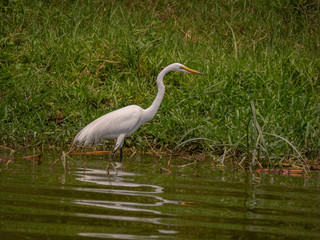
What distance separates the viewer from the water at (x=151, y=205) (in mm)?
2543

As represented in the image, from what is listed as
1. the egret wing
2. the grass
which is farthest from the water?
the egret wing

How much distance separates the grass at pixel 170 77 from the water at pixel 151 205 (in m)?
1.28

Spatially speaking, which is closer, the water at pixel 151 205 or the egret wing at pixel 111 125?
the water at pixel 151 205

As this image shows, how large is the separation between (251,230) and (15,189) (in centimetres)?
170

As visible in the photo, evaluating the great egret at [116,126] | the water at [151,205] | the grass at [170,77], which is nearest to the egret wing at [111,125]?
the great egret at [116,126]

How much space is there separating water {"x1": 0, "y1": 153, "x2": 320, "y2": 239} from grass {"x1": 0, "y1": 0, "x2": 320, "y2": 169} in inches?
50.6

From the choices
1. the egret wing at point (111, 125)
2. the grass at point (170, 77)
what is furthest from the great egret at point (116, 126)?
the grass at point (170, 77)

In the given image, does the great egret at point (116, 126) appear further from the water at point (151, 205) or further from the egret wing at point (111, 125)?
the water at point (151, 205)

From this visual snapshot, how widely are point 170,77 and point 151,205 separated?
19.3ft

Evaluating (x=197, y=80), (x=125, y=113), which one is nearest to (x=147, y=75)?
(x=197, y=80)

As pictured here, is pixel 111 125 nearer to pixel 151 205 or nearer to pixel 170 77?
pixel 170 77

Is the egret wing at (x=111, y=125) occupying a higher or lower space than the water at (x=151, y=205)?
higher

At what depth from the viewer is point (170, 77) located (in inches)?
352

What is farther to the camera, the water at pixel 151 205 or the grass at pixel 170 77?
the grass at pixel 170 77
